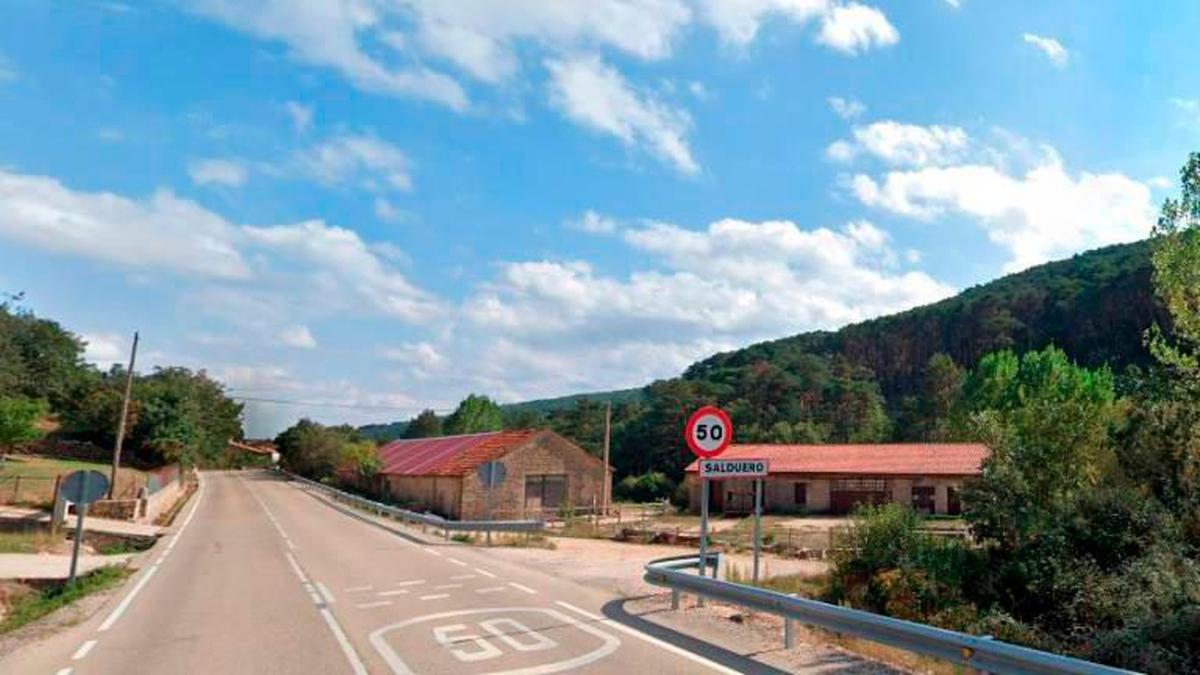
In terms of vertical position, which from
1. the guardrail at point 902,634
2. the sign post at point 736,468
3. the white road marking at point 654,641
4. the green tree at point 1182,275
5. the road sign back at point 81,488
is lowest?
the white road marking at point 654,641

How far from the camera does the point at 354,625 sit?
36.6 feet

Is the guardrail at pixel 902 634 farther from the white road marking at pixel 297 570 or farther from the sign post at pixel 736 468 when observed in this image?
the white road marking at pixel 297 570

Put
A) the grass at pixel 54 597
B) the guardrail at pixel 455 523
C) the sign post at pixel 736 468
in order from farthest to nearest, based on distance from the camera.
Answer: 1. the guardrail at pixel 455 523
2. the grass at pixel 54 597
3. the sign post at pixel 736 468

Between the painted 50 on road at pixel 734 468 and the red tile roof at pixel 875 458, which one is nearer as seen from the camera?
the painted 50 on road at pixel 734 468

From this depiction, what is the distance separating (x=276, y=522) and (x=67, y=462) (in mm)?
36779

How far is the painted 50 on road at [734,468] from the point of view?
39.0ft

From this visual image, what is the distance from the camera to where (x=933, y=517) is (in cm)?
4606

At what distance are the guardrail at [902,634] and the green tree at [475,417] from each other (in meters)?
91.3

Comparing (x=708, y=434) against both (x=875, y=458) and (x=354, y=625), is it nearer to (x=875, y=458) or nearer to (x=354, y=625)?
(x=354, y=625)

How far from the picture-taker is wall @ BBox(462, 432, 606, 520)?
145 feet

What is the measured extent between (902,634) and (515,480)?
40.3m

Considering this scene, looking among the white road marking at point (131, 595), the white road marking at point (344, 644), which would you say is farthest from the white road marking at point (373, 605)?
the white road marking at point (131, 595)

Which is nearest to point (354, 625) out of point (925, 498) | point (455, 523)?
point (455, 523)

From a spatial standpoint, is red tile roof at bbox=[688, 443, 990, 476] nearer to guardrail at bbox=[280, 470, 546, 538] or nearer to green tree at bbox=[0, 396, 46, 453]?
guardrail at bbox=[280, 470, 546, 538]
